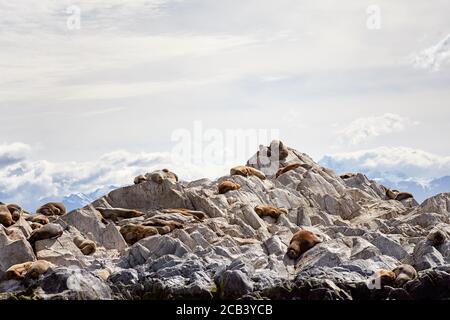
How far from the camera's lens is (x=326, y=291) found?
119ft

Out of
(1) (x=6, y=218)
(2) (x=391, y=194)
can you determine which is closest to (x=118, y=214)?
(1) (x=6, y=218)

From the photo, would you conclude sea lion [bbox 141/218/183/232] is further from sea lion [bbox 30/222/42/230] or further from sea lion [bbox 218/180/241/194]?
sea lion [bbox 218/180/241/194]

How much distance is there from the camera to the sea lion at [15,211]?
52.4 meters

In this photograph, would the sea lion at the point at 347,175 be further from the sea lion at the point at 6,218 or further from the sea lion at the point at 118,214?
the sea lion at the point at 6,218

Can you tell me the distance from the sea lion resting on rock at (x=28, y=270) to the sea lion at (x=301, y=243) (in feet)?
37.1

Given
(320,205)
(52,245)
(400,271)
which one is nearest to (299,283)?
(400,271)

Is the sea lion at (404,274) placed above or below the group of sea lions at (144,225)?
above

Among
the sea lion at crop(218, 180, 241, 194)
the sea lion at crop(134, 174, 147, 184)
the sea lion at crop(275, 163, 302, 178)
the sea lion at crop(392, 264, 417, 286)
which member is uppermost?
the sea lion at crop(392, 264, 417, 286)

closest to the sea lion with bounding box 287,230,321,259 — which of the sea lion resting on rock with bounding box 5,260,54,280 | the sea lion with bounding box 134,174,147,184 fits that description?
the sea lion resting on rock with bounding box 5,260,54,280

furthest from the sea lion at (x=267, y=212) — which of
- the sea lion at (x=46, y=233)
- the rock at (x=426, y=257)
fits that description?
the sea lion at (x=46, y=233)

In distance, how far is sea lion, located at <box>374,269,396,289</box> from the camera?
38.3 m

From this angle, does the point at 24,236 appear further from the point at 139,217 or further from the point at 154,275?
the point at 154,275

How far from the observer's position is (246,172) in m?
64.4

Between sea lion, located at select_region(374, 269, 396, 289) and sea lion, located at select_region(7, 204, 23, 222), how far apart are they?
22.6 meters
